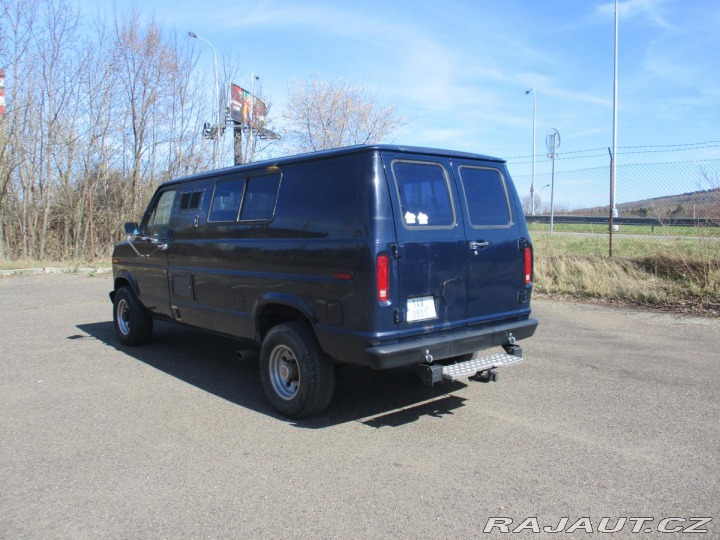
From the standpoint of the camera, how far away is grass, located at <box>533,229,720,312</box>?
28.8ft

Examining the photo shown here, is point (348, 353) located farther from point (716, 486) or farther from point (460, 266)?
point (716, 486)

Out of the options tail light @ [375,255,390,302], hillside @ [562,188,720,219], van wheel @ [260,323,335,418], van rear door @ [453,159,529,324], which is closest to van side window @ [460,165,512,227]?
van rear door @ [453,159,529,324]

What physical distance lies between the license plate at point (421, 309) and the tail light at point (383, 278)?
24cm

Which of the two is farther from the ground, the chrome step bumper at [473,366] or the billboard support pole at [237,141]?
the billboard support pole at [237,141]

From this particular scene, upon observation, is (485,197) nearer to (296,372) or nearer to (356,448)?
(296,372)

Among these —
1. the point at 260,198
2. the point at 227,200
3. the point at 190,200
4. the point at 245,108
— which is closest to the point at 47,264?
the point at 245,108

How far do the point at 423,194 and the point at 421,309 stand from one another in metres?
0.90

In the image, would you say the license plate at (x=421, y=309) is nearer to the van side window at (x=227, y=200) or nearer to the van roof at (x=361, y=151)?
the van roof at (x=361, y=151)

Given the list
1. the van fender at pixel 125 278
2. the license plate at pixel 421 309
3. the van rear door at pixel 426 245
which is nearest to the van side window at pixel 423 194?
the van rear door at pixel 426 245

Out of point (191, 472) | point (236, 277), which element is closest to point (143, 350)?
point (236, 277)

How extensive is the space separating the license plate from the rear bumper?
15 centimetres

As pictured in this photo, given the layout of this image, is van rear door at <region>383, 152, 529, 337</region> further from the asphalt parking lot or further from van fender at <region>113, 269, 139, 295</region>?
van fender at <region>113, 269, 139, 295</region>

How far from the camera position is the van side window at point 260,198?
4.76m

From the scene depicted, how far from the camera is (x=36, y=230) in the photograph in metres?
18.4
